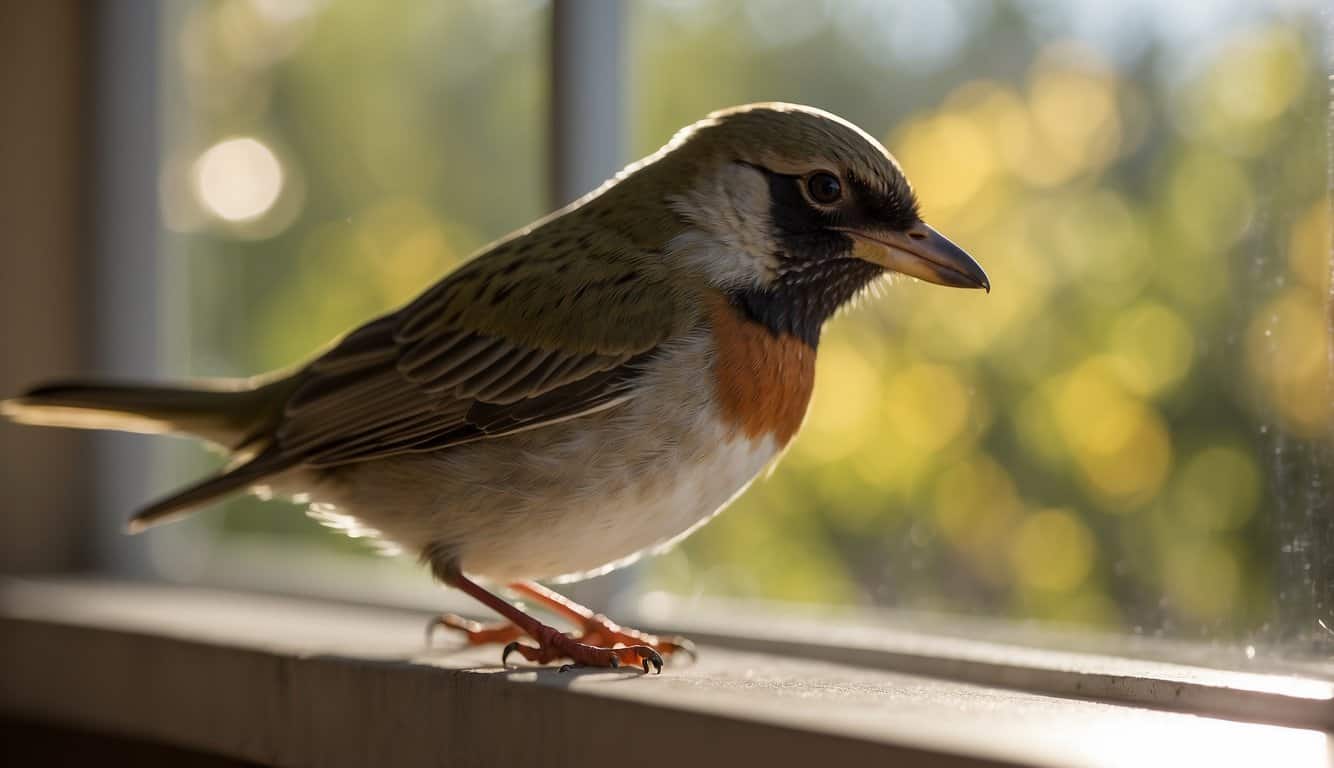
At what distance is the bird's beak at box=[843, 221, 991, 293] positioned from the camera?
211 cm

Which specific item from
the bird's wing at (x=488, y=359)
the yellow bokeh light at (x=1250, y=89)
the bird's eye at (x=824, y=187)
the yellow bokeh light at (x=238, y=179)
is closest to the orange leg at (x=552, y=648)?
the bird's wing at (x=488, y=359)

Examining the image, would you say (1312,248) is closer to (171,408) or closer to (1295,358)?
(1295,358)

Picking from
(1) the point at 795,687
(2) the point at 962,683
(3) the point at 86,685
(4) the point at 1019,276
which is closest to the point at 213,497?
(3) the point at 86,685

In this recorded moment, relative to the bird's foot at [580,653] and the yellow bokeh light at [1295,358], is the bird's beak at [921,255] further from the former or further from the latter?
the bird's foot at [580,653]

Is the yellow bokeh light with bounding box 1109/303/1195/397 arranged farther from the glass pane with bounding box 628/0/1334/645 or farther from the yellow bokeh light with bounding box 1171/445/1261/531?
the yellow bokeh light with bounding box 1171/445/1261/531

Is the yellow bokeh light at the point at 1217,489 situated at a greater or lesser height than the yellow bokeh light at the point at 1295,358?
lesser

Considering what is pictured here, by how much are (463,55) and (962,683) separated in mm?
1922

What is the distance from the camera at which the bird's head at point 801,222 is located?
83.9 inches

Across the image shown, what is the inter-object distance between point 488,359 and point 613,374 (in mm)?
255

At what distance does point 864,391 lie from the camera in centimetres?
294

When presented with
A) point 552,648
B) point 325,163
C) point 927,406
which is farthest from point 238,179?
point 552,648

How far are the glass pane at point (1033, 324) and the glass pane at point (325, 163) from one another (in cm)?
54

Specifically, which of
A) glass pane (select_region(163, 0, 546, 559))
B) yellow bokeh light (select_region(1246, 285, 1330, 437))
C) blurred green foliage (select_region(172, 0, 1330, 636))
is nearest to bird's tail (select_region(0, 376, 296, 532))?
glass pane (select_region(163, 0, 546, 559))

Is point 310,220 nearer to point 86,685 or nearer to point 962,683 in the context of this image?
point 86,685
